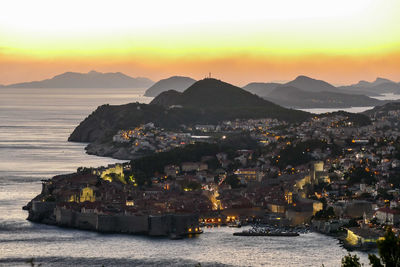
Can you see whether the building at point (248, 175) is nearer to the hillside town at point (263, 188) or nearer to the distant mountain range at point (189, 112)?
the hillside town at point (263, 188)

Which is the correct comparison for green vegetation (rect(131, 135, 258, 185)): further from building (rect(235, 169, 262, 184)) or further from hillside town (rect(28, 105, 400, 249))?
building (rect(235, 169, 262, 184))

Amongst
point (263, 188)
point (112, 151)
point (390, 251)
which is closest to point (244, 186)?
point (263, 188)

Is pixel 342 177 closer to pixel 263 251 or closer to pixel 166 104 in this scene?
pixel 263 251

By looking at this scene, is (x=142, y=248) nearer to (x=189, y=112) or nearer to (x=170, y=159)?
(x=170, y=159)

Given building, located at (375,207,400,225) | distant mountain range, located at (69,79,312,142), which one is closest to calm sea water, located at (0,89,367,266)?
building, located at (375,207,400,225)

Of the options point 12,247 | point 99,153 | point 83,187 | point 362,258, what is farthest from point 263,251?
point 99,153

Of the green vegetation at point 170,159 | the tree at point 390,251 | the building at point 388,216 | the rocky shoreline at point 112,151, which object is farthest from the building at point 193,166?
the tree at point 390,251

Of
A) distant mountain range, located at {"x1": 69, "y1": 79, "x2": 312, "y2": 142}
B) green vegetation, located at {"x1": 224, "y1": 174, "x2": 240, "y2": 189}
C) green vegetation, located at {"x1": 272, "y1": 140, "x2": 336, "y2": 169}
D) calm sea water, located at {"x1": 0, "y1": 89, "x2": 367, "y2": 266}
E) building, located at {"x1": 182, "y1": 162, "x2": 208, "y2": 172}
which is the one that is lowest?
calm sea water, located at {"x1": 0, "y1": 89, "x2": 367, "y2": 266}
